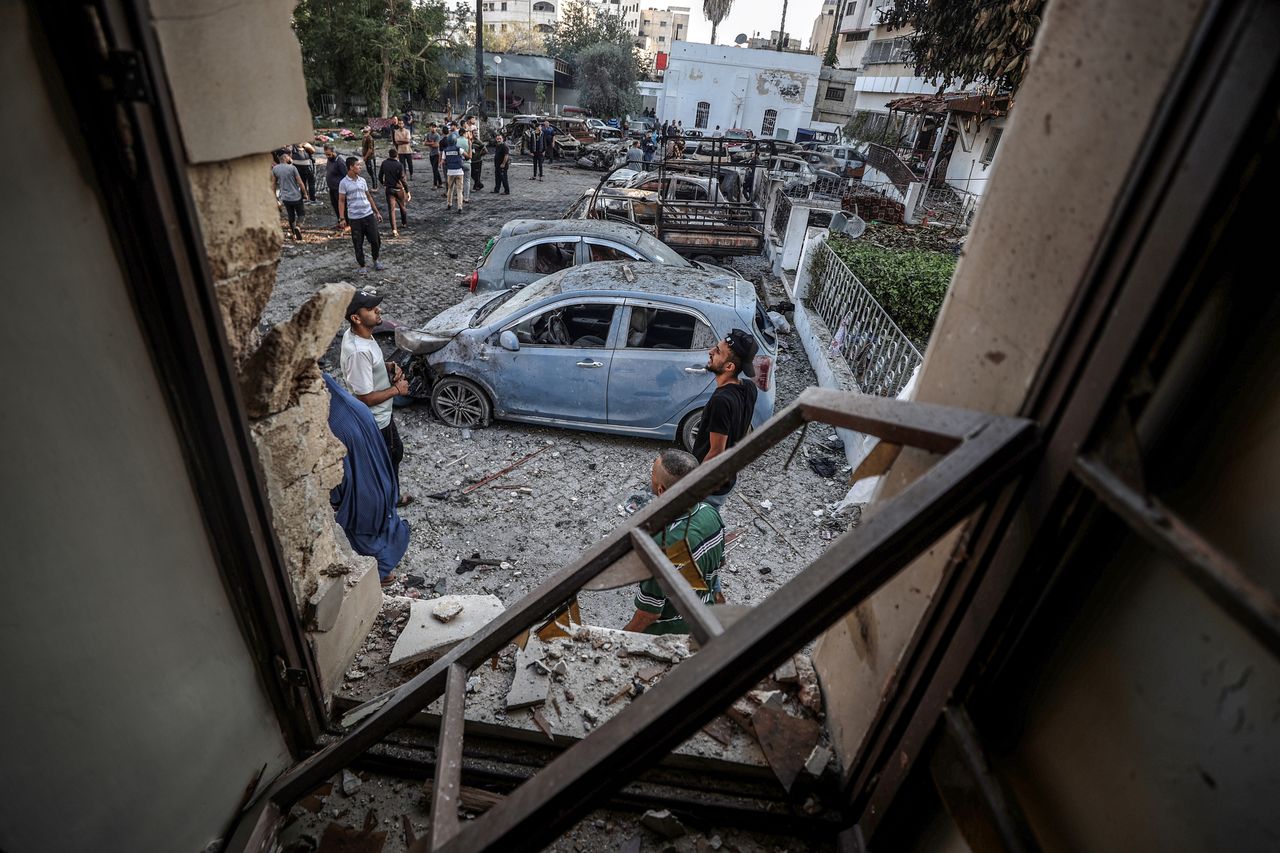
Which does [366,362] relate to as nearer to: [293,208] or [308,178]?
[293,208]

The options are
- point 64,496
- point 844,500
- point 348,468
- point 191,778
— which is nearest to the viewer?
point 64,496

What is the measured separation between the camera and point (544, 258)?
315 inches

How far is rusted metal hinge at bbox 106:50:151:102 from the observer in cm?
120

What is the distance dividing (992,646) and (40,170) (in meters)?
2.21

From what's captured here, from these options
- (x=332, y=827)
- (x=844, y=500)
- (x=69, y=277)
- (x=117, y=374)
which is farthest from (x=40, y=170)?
(x=844, y=500)

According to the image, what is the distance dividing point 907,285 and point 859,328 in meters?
1.04

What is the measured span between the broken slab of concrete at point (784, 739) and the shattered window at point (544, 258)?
21.5 ft

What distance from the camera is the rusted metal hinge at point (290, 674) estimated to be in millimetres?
1968

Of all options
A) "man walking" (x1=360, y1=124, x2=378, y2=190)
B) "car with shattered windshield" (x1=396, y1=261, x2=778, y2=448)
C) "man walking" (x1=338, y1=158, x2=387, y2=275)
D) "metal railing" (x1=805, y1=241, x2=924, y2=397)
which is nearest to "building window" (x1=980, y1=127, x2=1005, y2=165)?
"metal railing" (x1=805, y1=241, x2=924, y2=397)

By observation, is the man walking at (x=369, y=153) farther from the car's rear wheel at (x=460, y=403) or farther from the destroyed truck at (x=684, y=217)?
the car's rear wheel at (x=460, y=403)

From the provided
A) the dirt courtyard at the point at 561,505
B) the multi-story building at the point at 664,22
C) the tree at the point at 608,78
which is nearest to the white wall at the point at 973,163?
the dirt courtyard at the point at 561,505

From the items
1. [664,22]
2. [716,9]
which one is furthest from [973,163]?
[664,22]

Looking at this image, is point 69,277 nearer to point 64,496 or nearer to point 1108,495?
point 64,496

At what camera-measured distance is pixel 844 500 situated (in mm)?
5359
